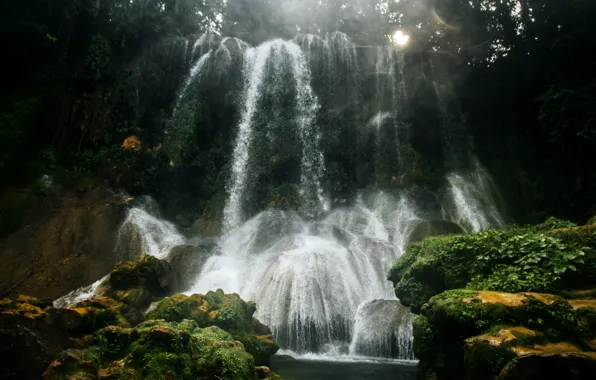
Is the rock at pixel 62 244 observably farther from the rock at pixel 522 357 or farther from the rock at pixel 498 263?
the rock at pixel 522 357

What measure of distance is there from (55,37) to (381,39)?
27655 millimetres

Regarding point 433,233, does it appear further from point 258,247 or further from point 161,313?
point 161,313

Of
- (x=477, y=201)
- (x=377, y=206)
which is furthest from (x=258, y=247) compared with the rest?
(x=477, y=201)

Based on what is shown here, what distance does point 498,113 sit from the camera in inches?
998

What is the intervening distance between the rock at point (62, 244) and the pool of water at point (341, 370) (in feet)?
Answer: 30.4

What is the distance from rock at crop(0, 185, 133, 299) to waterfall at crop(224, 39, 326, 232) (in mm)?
6033

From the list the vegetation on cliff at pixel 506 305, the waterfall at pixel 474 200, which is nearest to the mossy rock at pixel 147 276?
the vegetation on cliff at pixel 506 305

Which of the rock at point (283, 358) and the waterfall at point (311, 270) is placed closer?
the rock at point (283, 358)

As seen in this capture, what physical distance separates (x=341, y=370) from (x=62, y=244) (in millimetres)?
12667

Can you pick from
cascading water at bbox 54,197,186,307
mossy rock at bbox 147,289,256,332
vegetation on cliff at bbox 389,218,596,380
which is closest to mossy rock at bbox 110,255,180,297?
mossy rock at bbox 147,289,256,332

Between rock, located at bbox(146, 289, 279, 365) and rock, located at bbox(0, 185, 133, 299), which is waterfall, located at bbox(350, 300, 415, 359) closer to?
rock, located at bbox(146, 289, 279, 365)

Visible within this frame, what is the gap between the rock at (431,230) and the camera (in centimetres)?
1678

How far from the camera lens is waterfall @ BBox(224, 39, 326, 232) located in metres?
22.4

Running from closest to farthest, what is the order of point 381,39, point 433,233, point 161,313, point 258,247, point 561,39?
1. point 161,313
2. point 433,233
3. point 258,247
4. point 561,39
5. point 381,39
